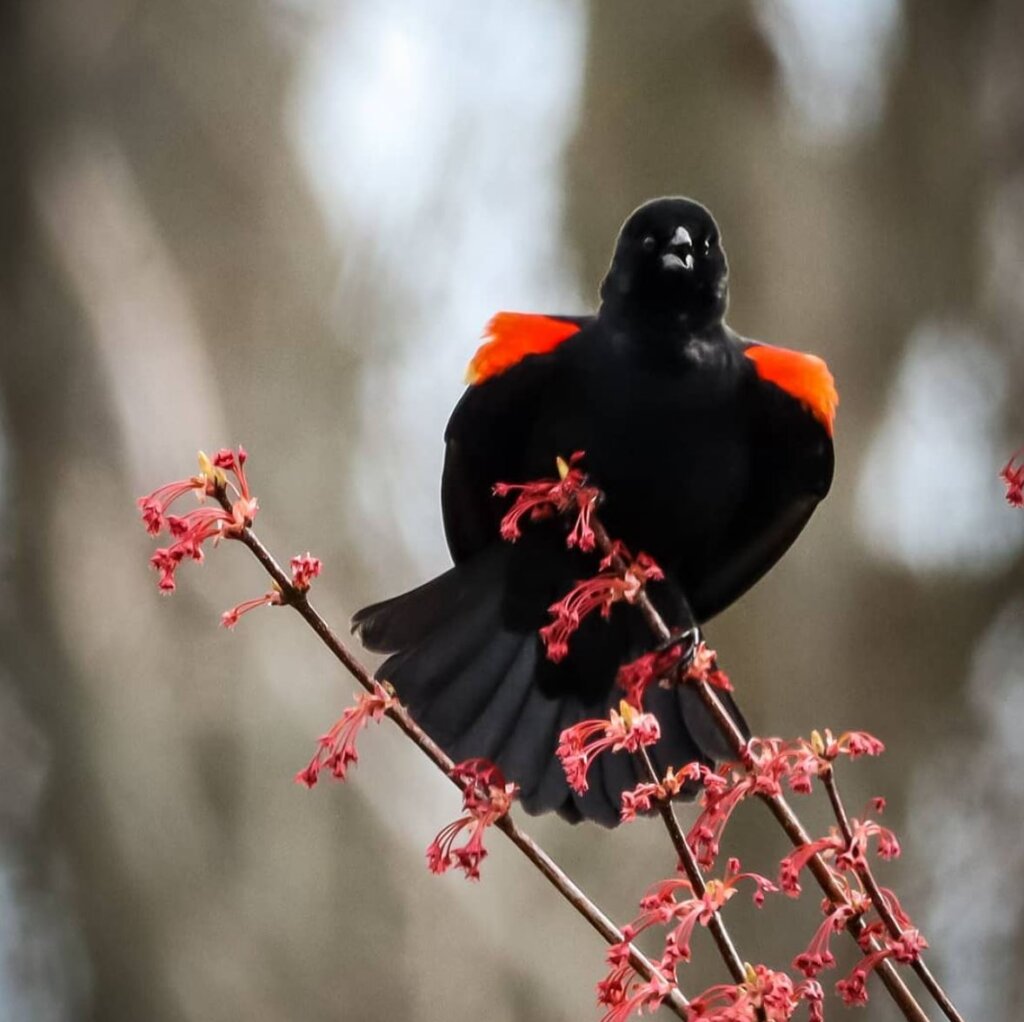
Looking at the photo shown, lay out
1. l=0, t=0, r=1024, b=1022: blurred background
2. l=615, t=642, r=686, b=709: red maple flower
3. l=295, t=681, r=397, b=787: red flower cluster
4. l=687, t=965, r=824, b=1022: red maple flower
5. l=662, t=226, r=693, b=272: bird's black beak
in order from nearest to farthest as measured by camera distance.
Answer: l=687, t=965, r=824, b=1022: red maple flower < l=295, t=681, r=397, b=787: red flower cluster < l=615, t=642, r=686, b=709: red maple flower < l=662, t=226, r=693, b=272: bird's black beak < l=0, t=0, r=1024, b=1022: blurred background

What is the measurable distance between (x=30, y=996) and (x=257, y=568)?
4.97 ft

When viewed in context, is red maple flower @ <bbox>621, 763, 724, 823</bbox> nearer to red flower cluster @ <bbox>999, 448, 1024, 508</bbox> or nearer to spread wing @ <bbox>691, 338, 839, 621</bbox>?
red flower cluster @ <bbox>999, 448, 1024, 508</bbox>

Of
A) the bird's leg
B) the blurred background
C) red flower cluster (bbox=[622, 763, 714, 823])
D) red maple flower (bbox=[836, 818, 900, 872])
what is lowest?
red maple flower (bbox=[836, 818, 900, 872])

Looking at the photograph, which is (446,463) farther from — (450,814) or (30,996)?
(30,996)

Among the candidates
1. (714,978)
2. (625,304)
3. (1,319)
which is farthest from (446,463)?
(1,319)

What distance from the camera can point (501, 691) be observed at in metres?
2.14

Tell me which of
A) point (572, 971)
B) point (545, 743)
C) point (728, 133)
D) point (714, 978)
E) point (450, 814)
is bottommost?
point (545, 743)

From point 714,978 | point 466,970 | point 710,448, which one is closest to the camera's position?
point 710,448

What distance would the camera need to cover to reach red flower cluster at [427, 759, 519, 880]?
130 centimetres

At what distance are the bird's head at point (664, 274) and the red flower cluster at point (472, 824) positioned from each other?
956 millimetres

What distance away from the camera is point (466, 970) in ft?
14.3

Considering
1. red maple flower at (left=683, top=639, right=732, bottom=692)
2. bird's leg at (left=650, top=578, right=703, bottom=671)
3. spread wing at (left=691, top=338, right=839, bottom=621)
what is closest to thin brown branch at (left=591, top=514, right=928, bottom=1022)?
red maple flower at (left=683, top=639, right=732, bottom=692)

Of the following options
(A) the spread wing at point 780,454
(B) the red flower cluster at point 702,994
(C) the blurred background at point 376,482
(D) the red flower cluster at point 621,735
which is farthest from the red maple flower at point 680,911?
(C) the blurred background at point 376,482

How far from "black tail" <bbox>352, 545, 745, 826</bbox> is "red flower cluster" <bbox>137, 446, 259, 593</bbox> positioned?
0.77m
